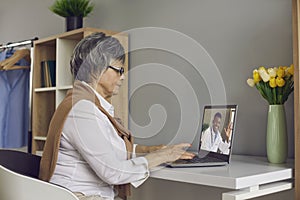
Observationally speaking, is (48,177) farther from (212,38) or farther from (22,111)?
(22,111)

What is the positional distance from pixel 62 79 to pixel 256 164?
1.44 meters

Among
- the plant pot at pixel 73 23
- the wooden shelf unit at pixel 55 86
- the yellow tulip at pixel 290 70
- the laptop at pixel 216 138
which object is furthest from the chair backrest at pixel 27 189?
the plant pot at pixel 73 23

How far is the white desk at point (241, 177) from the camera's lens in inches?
58.1

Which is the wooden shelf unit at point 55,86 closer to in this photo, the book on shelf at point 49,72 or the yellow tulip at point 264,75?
the book on shelf at point 49,72

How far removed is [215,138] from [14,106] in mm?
1814

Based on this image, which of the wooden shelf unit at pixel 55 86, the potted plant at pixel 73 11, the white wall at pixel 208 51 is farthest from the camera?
the potted plant at pixel 73 11

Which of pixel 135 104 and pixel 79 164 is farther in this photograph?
pixel 135 104

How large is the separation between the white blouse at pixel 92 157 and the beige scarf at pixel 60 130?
0.02 meters

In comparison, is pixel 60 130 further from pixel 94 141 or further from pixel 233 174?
pixel 233 174

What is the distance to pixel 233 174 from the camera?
1.53 metres

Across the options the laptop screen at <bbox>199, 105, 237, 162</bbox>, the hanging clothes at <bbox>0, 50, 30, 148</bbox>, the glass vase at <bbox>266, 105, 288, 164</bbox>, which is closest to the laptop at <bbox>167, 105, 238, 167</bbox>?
the laptop screen at <bbox>199, 105, 237, 162</bbox>

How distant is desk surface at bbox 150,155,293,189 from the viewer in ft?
4.84

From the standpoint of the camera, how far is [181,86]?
240cm

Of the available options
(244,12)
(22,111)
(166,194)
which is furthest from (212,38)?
(22,111)
